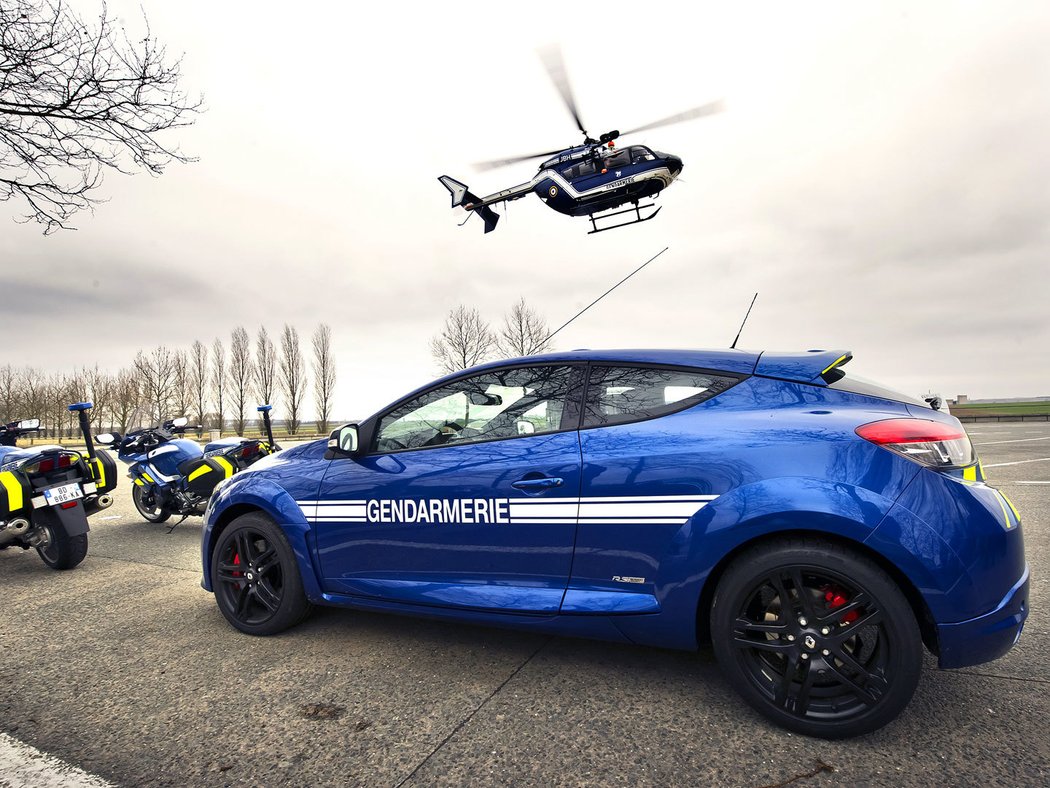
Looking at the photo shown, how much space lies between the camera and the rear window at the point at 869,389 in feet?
7.61

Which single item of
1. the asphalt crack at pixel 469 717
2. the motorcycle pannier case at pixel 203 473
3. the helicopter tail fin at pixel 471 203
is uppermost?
the helicopter tail fin at pixel 471 203

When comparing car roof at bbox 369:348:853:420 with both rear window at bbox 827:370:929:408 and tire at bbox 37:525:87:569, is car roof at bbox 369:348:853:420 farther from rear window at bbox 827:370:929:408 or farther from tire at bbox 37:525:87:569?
tire at bbox 37:525:87:569

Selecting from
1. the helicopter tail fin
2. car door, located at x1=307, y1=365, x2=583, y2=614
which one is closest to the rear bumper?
car door, located at x1=307, y1=365, x2=583, y2=614

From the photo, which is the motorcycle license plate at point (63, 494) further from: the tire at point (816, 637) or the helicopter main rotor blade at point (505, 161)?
the helicopter main rotor blade at point (505, 161)

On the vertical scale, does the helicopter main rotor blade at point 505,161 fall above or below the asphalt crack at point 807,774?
above

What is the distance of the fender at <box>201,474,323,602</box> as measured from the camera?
308 cm

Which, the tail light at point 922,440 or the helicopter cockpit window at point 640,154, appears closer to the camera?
the tail light at point 922,440

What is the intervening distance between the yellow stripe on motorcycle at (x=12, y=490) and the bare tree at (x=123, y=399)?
5442 cm

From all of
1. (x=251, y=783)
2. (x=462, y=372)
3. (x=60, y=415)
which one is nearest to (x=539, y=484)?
(x=462, y=372)

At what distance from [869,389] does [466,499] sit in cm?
176

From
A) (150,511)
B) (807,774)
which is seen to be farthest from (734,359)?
(150,511)

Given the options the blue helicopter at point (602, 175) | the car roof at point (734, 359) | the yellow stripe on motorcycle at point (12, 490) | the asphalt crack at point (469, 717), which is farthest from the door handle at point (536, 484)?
the blue helicopter at point (602, 175)

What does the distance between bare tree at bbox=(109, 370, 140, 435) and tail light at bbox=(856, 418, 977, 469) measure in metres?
59.6

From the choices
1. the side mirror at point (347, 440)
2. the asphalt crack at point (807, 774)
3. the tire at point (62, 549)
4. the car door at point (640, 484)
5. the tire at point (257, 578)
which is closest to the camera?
the asphalt crack at point (807, 774)
